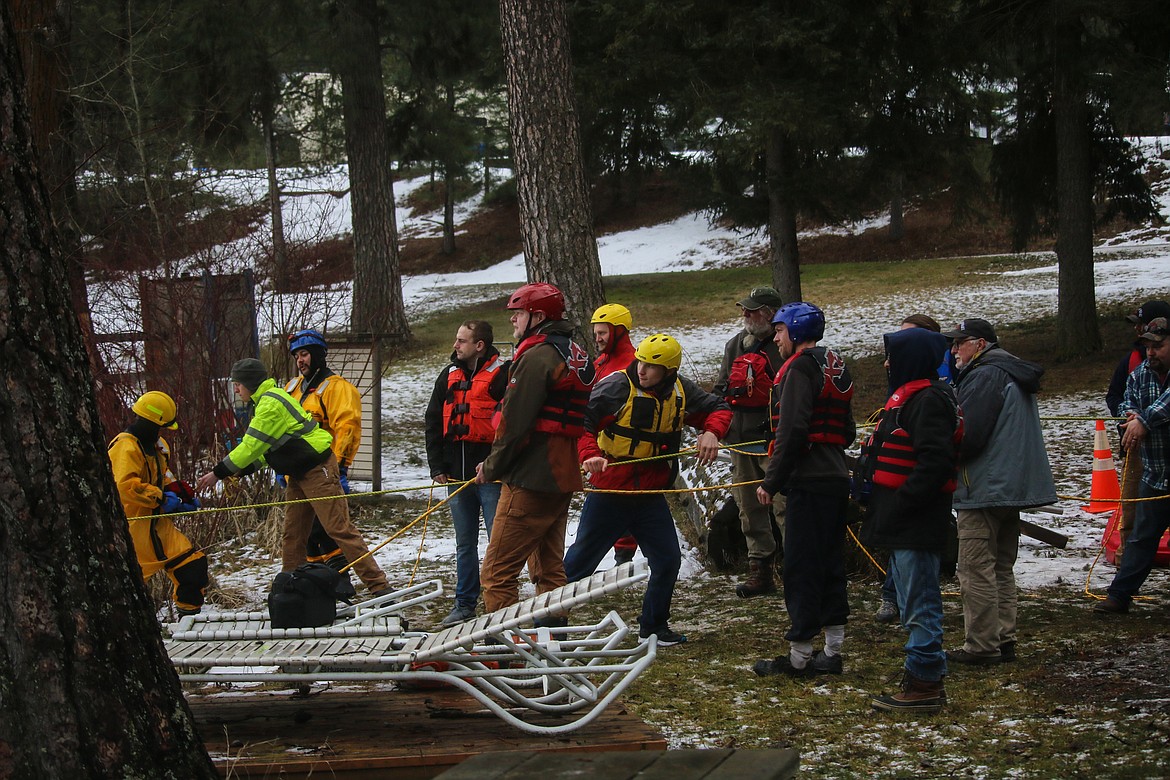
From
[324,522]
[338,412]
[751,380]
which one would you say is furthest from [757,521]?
[338,412]

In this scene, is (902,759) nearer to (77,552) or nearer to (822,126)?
(77,552)

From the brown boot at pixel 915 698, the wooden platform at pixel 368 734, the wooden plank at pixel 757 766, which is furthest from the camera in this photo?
the brown boot at pixel 915 698

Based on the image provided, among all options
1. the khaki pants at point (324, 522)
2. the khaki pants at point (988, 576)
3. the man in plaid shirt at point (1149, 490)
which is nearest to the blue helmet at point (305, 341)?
the khaki pants at point (324, 522)

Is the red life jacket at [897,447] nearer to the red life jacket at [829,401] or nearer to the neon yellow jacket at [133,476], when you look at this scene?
the red life jacket at [829,401]

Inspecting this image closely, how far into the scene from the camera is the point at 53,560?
335 centimetres

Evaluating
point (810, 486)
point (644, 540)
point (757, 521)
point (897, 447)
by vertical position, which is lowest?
point (757, 521)

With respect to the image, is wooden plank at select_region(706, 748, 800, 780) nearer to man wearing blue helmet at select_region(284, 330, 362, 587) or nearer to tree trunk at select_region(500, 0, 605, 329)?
man wearing blue helmet at select_region(284, 330, 362, 587)

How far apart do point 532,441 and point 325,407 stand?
2.68 m

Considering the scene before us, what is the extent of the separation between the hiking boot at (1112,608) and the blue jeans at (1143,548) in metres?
0.02

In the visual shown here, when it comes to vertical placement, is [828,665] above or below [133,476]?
below

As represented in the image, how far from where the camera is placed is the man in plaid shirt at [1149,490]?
21.7 ft

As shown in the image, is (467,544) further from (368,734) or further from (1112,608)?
(1112,608)

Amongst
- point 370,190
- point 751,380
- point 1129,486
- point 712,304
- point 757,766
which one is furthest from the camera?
point 712,304

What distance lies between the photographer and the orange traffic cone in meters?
8.73
